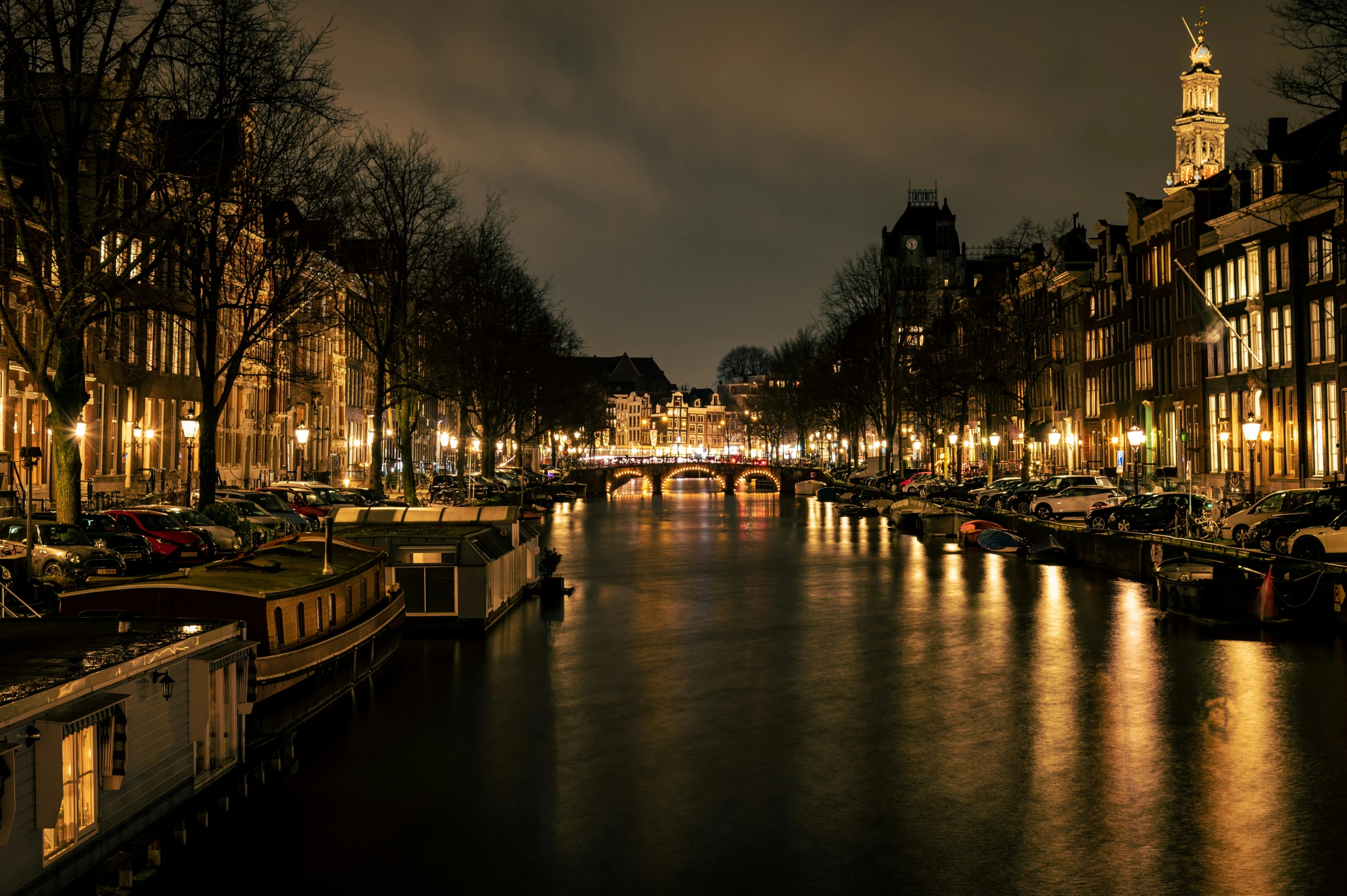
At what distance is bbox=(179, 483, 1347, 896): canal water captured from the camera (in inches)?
549

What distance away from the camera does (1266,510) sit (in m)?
43.9

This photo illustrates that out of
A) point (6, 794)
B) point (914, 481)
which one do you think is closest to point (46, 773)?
point (6, 794)

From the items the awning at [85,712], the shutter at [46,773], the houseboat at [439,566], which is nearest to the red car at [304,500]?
the houseboat at [439,566]

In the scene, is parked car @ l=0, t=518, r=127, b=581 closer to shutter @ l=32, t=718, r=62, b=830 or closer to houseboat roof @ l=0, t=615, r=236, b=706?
houseboat roof @ l=0, t=615, r=236, b=706

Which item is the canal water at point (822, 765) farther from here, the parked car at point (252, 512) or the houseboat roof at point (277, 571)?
the parked car at point (252, 512)

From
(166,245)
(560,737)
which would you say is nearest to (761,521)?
(166,245)

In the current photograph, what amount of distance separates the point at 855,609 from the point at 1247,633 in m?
10.7

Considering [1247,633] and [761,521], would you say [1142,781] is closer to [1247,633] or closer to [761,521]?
[1247,633]

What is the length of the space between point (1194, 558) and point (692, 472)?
132812 millimetres

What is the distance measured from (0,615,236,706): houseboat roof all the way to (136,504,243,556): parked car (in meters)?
25.1

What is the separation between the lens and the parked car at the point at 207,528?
3928cm

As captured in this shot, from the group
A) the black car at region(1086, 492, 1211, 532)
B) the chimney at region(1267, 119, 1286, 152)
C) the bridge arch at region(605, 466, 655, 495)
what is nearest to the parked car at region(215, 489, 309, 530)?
the black car at region(1086, 492, 1211, 532)

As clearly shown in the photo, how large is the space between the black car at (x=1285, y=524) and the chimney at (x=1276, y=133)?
90.1 feet

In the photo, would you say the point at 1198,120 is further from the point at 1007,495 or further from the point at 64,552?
the point at 64,552
